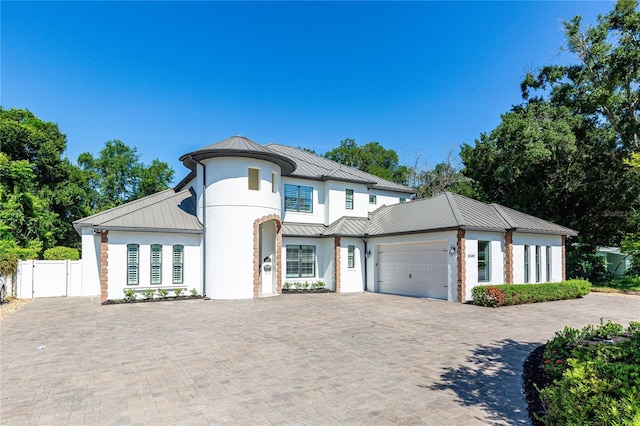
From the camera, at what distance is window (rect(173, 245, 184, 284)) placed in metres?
16.9

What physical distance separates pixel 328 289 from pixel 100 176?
28664mm

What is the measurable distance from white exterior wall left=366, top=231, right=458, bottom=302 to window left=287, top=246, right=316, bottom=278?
3195 mm

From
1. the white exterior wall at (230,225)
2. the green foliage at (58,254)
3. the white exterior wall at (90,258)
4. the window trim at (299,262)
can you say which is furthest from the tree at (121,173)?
the window trim at (299,262)

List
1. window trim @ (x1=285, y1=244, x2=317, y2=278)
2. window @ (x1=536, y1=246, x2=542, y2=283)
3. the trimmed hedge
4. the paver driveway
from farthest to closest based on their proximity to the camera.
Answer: window trim @ (x1=285, y1=244, x2=317, y2=278), window @ (x1=536, y1=246, x2=542, y2=283), the trimmed hedge, the paver driveway

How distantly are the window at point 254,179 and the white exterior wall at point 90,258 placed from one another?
29.0ft

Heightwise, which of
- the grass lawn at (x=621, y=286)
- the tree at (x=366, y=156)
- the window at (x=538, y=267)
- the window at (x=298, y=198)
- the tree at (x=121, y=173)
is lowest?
the grass lawn at (x=621, y=286)

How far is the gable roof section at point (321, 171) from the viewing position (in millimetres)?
21016

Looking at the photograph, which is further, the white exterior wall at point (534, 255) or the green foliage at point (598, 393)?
the white exterior wall at point (534, 255)

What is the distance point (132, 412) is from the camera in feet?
16.0

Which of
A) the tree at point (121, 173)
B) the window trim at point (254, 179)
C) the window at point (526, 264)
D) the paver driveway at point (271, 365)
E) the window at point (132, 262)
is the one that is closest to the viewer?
the paver driveway at point (271, 365)

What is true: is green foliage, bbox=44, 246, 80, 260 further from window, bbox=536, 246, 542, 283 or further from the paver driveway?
window, bbox=536, 246, 542, 283

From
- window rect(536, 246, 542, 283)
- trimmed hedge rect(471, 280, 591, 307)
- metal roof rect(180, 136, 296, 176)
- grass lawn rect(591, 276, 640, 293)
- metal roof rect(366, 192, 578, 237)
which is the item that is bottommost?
grass lawn rect(591, 276, 640, 293)

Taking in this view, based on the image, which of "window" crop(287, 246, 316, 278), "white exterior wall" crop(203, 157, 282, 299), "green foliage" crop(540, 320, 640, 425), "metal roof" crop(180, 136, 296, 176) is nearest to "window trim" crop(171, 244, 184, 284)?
"white exterior wall" crop(203, 157, 282, 299)

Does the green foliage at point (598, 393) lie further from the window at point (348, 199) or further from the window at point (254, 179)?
the window at point (348, 199)
